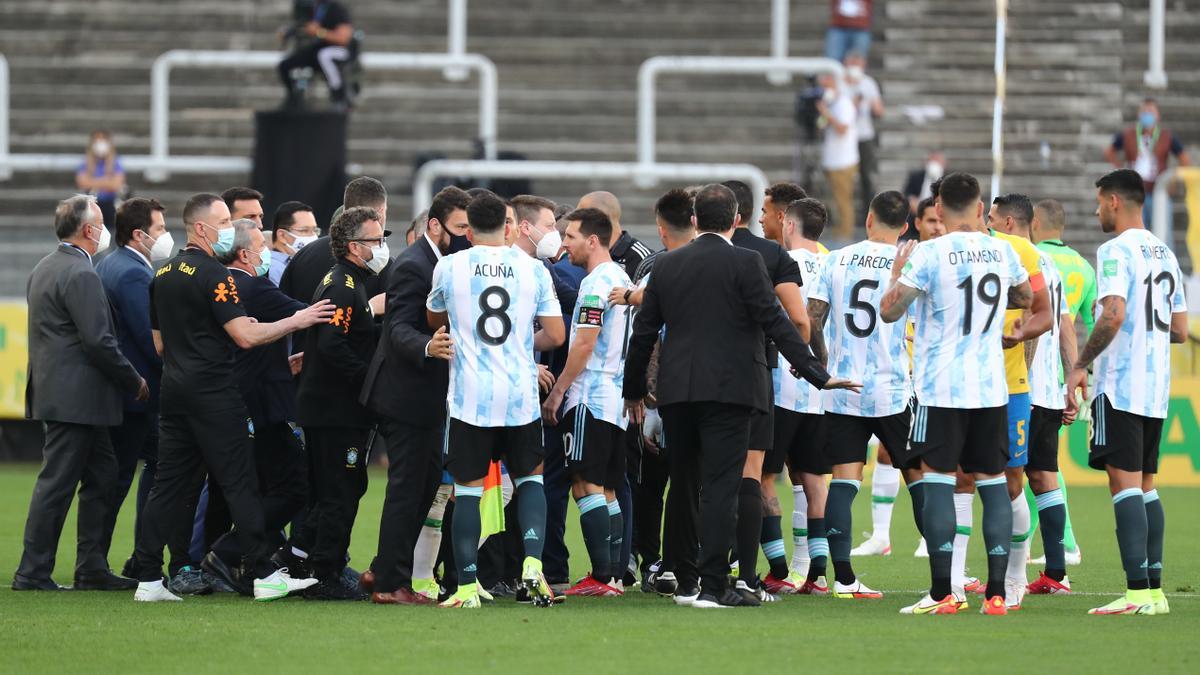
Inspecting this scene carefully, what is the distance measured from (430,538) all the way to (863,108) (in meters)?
12.5

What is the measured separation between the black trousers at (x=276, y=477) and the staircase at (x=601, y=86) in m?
12.3

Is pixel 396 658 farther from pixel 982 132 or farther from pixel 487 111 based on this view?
pixel 982 132

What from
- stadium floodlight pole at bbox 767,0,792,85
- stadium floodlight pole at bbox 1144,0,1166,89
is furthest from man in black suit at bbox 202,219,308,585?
stadium floodlight pole at bbox 1144,0,1166,89

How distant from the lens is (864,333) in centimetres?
1010

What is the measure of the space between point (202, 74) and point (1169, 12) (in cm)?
1264

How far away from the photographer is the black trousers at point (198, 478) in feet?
31.6

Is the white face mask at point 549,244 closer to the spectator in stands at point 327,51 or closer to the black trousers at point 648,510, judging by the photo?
the black trousers at point 648,510

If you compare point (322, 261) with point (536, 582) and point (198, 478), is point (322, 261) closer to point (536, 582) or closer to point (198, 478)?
point (198, 478)

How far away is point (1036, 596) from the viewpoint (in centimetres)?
1020

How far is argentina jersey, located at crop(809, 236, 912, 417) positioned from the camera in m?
10.0

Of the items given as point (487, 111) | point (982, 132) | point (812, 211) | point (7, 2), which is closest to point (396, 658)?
point (812, 211)

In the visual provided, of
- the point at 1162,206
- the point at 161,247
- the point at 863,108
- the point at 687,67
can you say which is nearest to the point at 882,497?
the point at 161,247

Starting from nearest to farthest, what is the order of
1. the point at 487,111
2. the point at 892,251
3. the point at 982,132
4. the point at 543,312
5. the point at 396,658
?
the point at 396,658 → the point at 543,312 → the point at 892,251 → the point at 487,111 → the point at 982,132

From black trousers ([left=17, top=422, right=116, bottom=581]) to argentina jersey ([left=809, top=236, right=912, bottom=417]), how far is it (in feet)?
13.4
